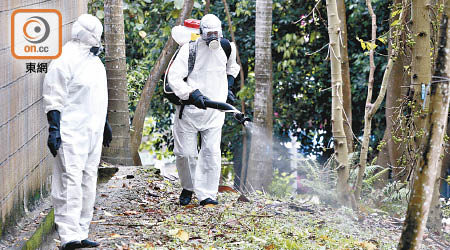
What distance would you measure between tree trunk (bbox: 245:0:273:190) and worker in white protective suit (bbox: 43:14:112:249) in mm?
6723

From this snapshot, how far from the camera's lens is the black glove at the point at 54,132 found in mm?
5359

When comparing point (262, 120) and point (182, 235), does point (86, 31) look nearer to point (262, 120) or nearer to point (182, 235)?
point (182, 235)

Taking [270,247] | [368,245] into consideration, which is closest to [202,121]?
[270,247]

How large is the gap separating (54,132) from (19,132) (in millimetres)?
538

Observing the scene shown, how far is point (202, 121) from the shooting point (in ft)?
25.8

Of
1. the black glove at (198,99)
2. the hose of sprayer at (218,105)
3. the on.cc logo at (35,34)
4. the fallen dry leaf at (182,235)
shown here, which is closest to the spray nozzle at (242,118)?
the hose of sprayer at (218,105)

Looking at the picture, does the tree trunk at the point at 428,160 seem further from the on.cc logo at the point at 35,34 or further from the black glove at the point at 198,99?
the on.cc logo at the point at 35,34

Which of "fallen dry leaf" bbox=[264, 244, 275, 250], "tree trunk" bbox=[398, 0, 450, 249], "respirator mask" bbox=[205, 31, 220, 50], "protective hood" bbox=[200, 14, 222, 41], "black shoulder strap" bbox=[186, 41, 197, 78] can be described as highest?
"protective hood" bbox=[200, 14, 222, 41]

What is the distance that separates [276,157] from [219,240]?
10833 millimetres

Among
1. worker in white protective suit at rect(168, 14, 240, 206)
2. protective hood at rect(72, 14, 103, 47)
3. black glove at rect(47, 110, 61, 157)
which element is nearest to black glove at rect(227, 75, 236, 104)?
worker in white protective suit at rect(168, 14, 240, 206)

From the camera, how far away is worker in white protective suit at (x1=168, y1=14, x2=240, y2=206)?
25.4ft

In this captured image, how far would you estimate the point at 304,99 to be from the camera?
1600cm

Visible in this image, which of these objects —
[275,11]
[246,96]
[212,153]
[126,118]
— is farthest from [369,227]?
[275,11]

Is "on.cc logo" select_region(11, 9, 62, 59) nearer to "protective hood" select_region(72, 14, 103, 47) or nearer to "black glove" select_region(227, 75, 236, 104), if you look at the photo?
"protective hood" select_region(72, 14, 103, 47)
